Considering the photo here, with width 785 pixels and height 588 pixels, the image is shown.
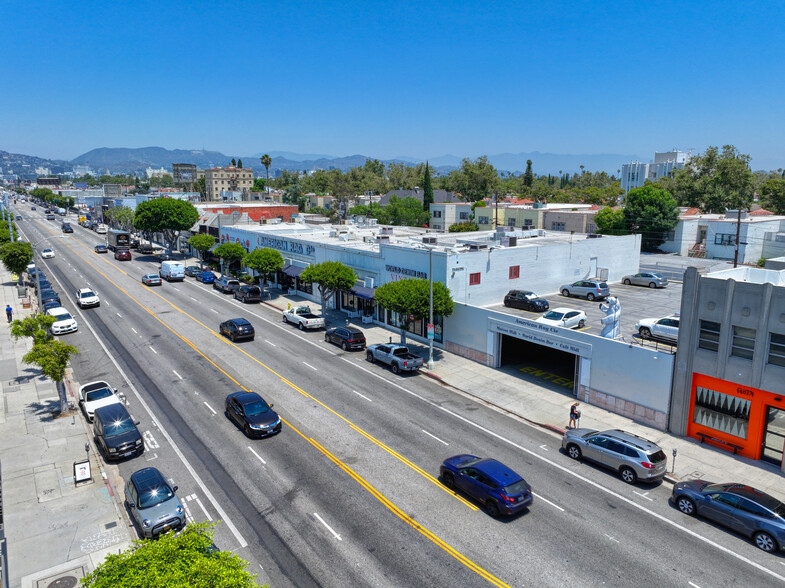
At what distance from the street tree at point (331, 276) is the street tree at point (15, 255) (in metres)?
31.5

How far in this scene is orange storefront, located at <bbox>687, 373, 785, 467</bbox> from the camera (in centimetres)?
2161

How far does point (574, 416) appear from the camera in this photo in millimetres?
24281

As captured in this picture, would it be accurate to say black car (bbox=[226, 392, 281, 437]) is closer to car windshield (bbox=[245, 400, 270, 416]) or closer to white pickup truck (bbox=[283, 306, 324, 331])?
car windshield (bbox=[245, 400, 270, 416])

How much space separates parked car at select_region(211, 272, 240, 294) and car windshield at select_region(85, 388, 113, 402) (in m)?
29.2

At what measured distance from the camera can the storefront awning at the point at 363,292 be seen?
42.2 metres

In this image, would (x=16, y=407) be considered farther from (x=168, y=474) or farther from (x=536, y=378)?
(x=536, y=378)

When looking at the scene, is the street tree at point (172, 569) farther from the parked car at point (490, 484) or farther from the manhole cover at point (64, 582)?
the parked car at point (490, 484)

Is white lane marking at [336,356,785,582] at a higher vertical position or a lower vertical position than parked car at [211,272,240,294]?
lower

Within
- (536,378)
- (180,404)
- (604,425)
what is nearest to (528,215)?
(536,378)

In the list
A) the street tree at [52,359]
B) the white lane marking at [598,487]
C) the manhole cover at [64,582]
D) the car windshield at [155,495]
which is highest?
the street tree at [52,359]

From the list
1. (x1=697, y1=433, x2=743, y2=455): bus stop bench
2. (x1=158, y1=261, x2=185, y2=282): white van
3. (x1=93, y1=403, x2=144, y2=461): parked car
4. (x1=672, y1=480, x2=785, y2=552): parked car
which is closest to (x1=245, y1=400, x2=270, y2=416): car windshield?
(x1=93, y1=403, x2=144, y2=461): parked car

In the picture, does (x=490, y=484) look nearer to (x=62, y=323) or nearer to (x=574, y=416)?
(x=574, y=416)

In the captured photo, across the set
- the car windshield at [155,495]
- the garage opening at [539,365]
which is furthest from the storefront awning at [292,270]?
the car windshield at [155,495]

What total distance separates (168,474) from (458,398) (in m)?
15.2
